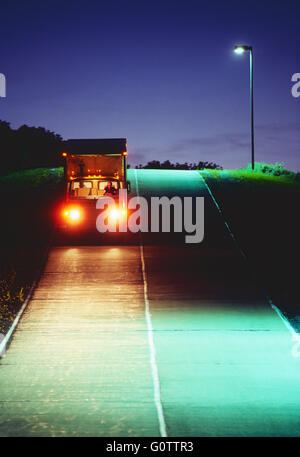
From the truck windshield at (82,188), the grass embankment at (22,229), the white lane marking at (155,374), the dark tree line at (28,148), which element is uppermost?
the dark tree line at (28,148)

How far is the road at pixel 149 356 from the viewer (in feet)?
21.1

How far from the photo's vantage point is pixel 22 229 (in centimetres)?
1961

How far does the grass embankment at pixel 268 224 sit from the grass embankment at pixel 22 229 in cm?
572

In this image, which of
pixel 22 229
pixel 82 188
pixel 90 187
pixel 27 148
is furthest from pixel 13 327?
pixel 27 148

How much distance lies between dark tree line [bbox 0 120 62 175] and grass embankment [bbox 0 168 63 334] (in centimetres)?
3531

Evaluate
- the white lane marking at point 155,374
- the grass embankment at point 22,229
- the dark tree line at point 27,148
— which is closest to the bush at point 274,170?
the grass embankment at point 22,229

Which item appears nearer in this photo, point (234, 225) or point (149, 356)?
point (149, 356)

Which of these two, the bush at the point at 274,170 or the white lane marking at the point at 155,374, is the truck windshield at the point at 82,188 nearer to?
the white lane marking at the point at 155,374

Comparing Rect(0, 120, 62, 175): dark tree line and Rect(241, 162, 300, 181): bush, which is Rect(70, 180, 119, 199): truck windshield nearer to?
Rect(241, 162, 300, 181): bush

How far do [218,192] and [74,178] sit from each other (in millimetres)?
7412

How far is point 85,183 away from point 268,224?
756 cm

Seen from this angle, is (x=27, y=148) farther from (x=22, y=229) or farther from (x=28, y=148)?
(x=22, y=229)

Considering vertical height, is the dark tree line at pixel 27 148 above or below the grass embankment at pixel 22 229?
above
